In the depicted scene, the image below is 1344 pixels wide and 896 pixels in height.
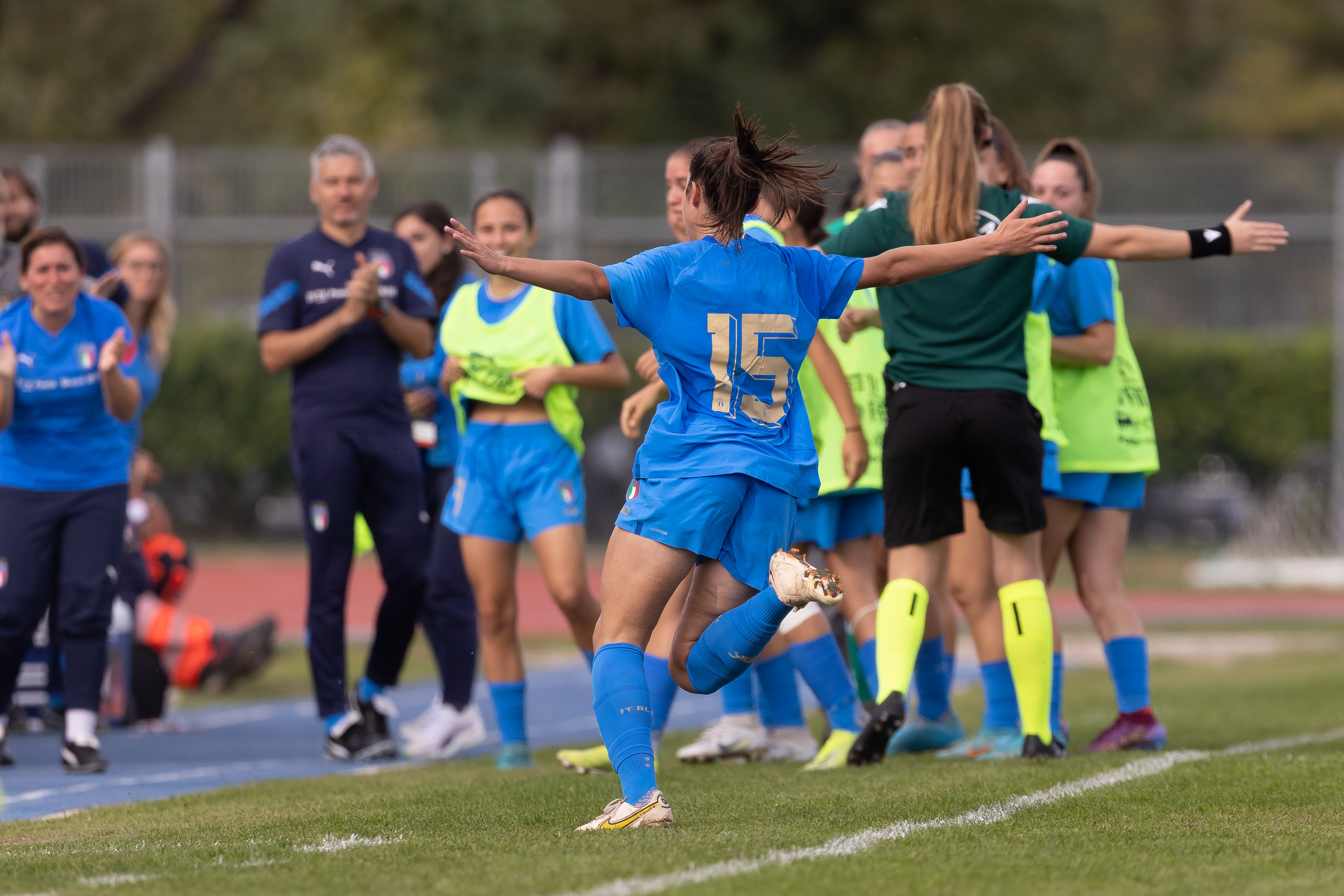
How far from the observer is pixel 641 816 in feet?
15.8

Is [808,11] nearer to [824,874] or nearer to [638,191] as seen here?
[638,191]

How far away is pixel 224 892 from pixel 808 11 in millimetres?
31201

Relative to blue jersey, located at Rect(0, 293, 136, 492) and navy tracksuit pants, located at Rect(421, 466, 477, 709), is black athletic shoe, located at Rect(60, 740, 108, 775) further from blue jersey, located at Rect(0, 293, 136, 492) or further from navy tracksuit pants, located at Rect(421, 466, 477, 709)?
navy tracksuit pants, located at Rect(421, 466, 477, 709)

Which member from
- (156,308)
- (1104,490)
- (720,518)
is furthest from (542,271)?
(156,308)

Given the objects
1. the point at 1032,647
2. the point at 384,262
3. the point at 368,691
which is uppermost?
the point at 384,262

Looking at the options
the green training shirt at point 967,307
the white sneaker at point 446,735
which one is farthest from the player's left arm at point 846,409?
the white sneaker at point 446,735

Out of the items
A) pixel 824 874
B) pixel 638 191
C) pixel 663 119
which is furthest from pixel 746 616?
pixel 663 119

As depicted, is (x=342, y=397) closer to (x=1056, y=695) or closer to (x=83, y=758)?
(x=83, y=758)

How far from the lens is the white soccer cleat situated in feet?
15.2

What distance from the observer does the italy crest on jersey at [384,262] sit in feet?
25.5

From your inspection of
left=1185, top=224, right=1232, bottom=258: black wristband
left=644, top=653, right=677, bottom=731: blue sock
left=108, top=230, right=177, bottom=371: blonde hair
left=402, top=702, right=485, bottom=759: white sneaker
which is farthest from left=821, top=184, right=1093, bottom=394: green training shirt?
left=108, top=230, right=177, bottom=371: blonde hair

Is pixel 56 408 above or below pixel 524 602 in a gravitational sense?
above

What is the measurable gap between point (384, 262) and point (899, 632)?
120 inches

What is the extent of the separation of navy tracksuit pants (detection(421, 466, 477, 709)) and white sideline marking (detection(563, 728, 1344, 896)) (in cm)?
329
